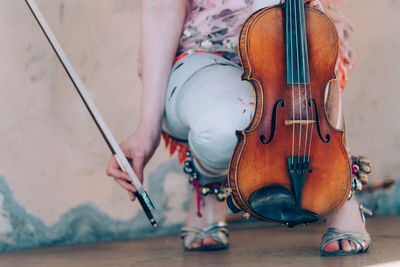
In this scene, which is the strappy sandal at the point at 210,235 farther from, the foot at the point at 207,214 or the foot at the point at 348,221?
the foot at the point at 348,221

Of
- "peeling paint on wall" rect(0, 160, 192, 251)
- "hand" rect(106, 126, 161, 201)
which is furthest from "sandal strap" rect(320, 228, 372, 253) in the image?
"peeling paint on wall" rect(0, 160, 192, 251)

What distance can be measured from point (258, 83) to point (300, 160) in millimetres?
165

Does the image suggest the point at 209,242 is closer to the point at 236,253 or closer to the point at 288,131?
the point at 236,253

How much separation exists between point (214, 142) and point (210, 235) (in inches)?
14.4

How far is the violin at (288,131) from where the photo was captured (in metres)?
1.13

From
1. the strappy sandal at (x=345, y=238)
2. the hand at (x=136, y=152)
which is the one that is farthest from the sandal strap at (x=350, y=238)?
the hand at (x=136, y=152)

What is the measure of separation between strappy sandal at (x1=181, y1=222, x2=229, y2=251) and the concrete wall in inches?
18.2

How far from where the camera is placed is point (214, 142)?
1.25 m

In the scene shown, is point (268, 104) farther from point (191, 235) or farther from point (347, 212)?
point (191, 235)

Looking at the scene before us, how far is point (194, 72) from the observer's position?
1378 millimetres

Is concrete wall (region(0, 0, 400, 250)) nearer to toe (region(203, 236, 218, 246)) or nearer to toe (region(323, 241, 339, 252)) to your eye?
toe (region(203, 236, 218, 246))

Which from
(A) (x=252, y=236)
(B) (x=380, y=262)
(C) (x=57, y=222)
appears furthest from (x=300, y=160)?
(C) (x=57, y=222)

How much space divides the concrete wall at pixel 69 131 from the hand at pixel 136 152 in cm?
55

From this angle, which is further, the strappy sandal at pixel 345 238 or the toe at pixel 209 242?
the toe at pixel 209 242
